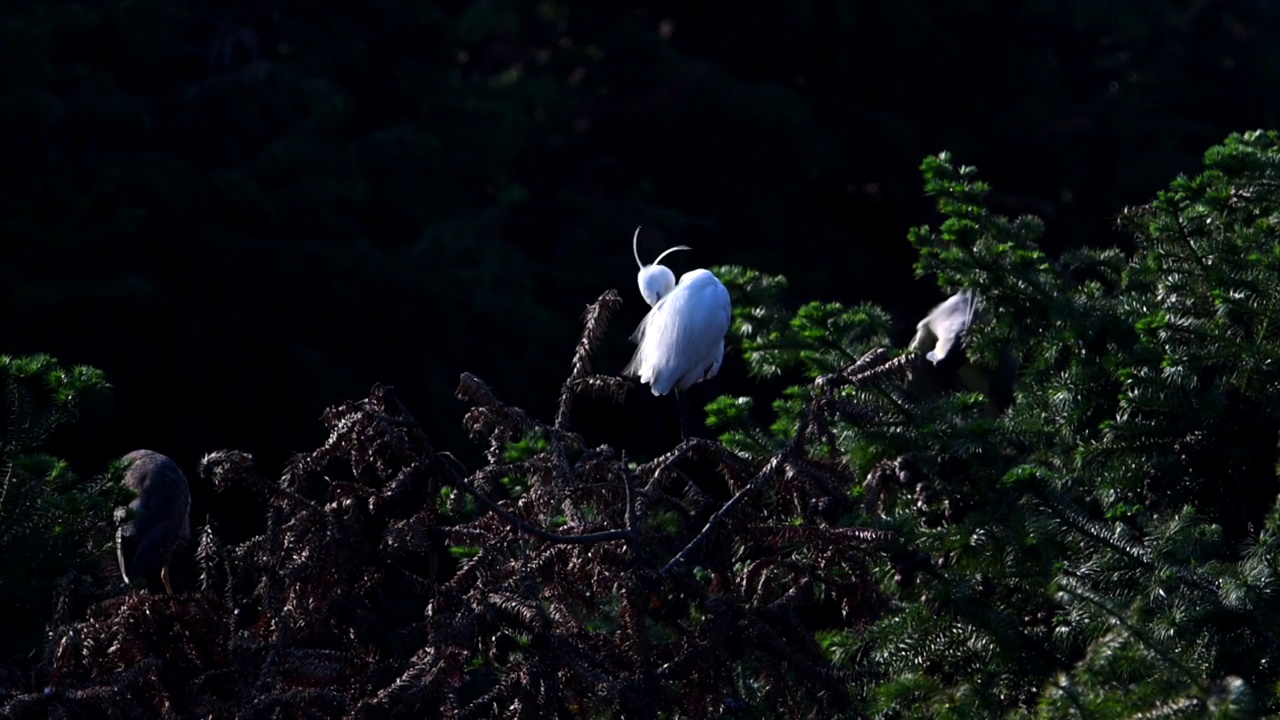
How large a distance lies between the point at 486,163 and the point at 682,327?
336cm

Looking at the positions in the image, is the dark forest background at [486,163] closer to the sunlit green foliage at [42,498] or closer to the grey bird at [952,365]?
the grey bird at [952,365]

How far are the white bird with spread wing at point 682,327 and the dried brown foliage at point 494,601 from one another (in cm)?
224

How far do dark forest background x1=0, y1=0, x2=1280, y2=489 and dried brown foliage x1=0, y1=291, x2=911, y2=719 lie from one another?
13.0ft

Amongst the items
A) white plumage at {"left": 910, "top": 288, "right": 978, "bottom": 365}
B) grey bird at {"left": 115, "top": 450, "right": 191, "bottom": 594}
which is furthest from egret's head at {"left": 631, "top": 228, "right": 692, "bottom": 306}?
grey bird at {"left": 115, "top": 450, "right": 191, "bottom": 594}

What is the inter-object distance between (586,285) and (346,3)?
89.4 inches

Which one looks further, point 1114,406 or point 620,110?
point 620,110

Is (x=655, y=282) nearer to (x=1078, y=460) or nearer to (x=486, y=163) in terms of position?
(x=1078, y=460)

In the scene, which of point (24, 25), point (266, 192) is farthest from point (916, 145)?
point (24, 25)

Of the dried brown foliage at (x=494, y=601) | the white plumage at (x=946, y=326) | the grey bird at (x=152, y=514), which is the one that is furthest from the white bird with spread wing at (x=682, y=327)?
the dried brown foliage at (x=494, y=601)

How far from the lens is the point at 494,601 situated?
2.78 meters

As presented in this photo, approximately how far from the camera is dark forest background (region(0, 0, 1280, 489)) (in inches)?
283

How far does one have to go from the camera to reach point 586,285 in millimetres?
8625

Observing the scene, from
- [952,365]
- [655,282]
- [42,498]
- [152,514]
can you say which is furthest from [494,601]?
[655,282]

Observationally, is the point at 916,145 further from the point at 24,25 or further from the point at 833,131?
the point at 24,25
